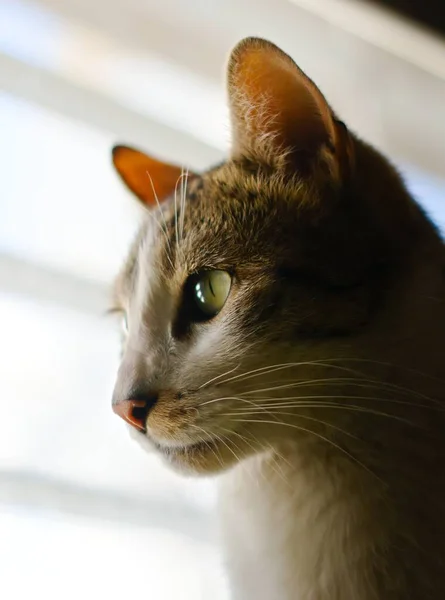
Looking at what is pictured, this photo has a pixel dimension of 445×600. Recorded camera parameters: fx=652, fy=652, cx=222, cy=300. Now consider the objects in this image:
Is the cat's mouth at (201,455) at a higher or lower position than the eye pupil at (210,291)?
lower

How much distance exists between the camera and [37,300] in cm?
90

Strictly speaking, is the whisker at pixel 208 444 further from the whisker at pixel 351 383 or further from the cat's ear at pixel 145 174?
the cat's ear at pixel 145 174

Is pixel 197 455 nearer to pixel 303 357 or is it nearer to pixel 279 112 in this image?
pixel 303 357

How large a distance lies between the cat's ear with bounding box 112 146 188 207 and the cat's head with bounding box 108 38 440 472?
0.16m

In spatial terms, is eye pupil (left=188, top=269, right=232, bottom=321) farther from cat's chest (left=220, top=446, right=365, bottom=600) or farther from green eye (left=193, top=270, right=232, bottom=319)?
cat's chest (left=220, top=446, right=365, bottom=600)

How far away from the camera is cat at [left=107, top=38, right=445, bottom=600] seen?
2.16 feet

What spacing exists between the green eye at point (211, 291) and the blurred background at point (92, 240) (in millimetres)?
286

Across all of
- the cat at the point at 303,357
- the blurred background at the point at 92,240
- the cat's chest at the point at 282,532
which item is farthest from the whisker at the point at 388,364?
the blurred background at the point at 92,240

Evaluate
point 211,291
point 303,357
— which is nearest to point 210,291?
point 211,291

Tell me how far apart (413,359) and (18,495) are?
519mm

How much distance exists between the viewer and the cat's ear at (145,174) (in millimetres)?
897

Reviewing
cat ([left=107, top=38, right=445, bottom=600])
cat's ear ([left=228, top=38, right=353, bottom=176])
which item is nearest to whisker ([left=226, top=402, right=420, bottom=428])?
cat ([left=107, top=38, right=445, bottom=600])

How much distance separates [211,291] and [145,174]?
288 millimetres

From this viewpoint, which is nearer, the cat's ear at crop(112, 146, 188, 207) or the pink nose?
the pink nose
